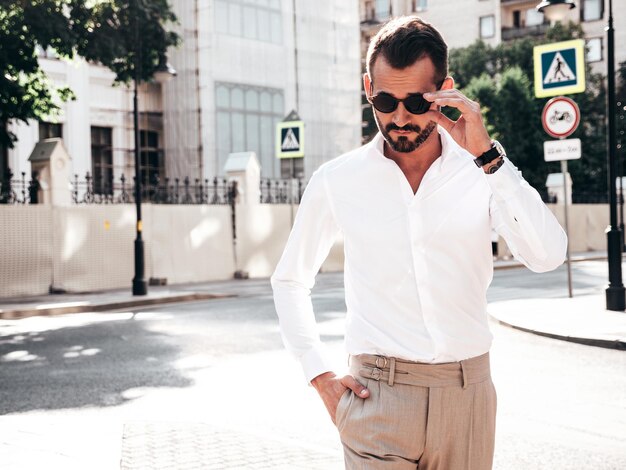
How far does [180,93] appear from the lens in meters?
32.6

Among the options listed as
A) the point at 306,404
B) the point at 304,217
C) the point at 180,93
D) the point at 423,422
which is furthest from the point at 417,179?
the point at 180,93

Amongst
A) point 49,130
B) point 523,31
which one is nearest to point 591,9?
point 523,31

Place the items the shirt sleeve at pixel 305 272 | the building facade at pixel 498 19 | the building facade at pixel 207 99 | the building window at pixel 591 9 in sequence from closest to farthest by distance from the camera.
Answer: the shirt sleeve at pixel 305 272 → the building facade at pixel 207 99 → the building facade at pixel 498 19 → the building window at pixel 591 9

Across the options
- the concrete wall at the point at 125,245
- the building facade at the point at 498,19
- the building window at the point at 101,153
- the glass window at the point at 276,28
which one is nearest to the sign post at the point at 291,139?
the concrete wall at the point at 125,245

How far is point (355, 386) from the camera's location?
253cm

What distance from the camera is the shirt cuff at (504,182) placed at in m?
2.37

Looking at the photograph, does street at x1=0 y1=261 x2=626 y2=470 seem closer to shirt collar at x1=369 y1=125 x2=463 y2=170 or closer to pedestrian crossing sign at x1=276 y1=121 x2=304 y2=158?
shirt collar at x1=369 y1=125 x2=463 y2=170

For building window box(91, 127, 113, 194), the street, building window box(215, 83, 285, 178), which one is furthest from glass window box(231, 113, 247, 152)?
the street

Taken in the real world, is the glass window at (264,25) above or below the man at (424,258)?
above

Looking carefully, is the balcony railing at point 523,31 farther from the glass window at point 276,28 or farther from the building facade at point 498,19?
the glass window at point 276,28

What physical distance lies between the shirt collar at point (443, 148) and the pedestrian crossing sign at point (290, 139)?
19.2m

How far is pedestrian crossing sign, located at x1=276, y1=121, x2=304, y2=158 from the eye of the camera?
21.9m

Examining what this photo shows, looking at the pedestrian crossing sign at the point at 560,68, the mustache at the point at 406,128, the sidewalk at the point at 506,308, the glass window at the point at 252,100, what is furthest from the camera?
the glass window at the point at 252,100

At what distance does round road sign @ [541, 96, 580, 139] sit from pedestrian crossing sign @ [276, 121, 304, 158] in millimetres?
7907
